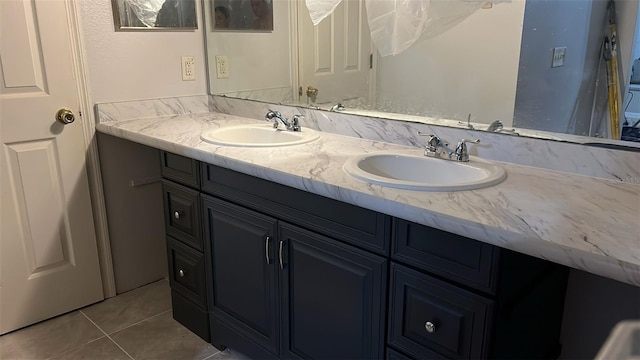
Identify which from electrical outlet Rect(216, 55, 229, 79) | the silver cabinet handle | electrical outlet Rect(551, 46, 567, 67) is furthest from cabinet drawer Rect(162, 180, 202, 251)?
electrical outlet Rect(551, 46, 567, 67)

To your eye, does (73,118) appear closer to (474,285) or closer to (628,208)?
(474,285)

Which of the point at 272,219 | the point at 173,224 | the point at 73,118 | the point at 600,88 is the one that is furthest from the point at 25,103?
the point at 600,88

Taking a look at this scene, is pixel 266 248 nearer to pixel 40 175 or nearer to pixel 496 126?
pixel 496 126

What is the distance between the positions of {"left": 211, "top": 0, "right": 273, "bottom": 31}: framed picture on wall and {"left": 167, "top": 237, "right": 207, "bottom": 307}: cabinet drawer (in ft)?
3.70

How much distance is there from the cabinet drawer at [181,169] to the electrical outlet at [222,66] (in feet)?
2.35

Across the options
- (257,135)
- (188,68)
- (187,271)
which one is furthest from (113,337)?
(188,68)

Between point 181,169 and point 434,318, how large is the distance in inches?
46.8

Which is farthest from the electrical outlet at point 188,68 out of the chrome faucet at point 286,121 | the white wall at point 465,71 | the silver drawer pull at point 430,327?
the silver drawer pull at point 430,327

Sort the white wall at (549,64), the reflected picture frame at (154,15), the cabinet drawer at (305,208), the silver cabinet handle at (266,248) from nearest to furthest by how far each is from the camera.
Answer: the cabinet drawer at (305,208), the white wall at (549,64), the silver cabinet handle at (266,248), the reflected picture frame at (154,15)

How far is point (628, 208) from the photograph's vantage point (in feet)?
4.09

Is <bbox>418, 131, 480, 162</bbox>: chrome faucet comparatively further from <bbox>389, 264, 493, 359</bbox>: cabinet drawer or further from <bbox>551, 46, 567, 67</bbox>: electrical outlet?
<bbox>389, 264, 493, 359</bbox>: cabinet drawer

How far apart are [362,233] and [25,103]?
5.17ft

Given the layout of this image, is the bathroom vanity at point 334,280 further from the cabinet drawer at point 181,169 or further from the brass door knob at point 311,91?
the brass door knob at point 311,91

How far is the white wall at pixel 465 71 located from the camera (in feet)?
5.57
